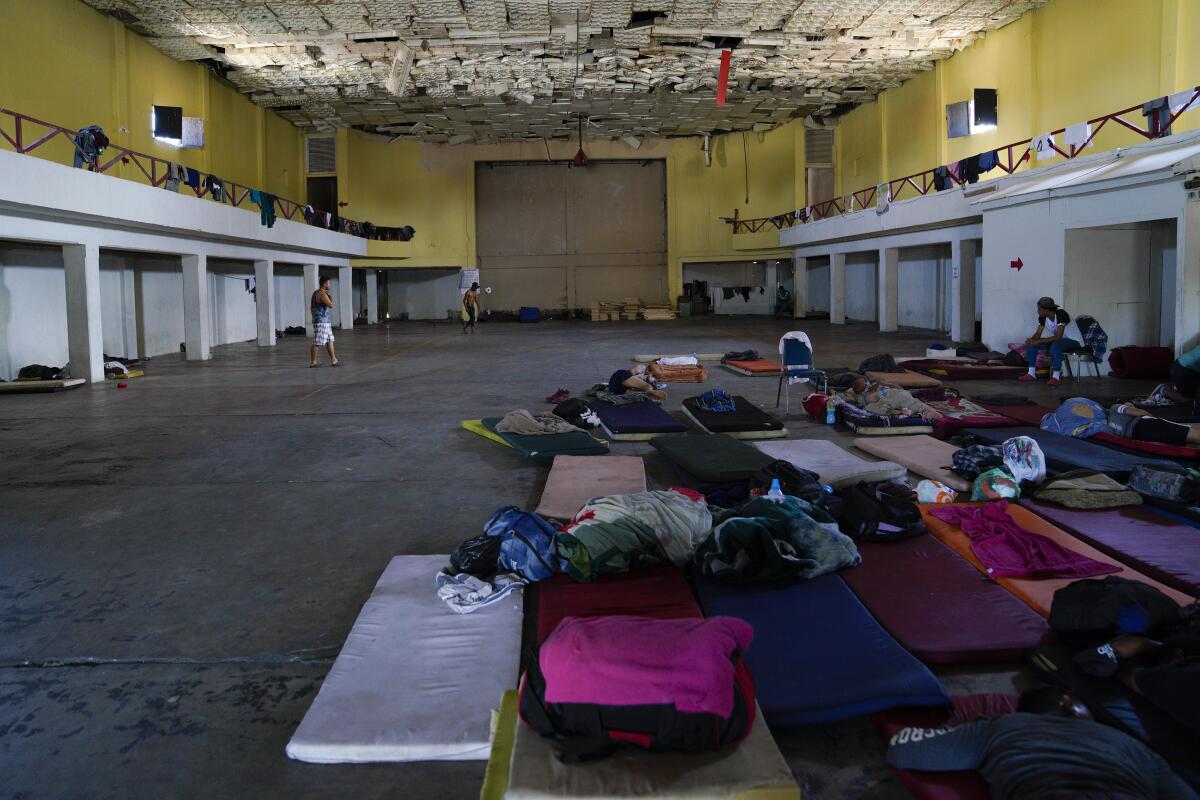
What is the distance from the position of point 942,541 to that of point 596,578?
205 centimetres

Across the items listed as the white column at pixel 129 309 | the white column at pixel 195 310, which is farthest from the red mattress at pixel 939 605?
the white column at pixel 129 309

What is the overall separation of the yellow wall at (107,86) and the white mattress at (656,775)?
16.4 metres

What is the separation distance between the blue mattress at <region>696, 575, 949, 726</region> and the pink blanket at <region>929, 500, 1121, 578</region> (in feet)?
2.92

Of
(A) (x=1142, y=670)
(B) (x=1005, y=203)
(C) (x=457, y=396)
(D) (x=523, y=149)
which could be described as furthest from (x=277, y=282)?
(A) (x=1142, y=670)

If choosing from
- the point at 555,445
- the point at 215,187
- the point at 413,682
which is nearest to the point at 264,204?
the point at 215,187

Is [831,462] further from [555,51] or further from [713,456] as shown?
[555,51]

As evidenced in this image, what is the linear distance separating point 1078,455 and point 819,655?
431 centimetres

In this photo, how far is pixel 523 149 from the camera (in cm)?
3275

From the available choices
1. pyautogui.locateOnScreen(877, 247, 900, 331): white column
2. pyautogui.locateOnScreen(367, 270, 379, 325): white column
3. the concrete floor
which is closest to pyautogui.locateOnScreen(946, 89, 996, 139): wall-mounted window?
pyautogui.locateOnScreen(877, 247, 900, 331): white column

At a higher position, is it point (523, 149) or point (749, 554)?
point (523, 149)

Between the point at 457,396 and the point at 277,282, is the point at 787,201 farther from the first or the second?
the point at 457,396

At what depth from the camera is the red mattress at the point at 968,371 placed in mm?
12086

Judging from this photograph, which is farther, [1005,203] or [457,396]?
[1005,203]

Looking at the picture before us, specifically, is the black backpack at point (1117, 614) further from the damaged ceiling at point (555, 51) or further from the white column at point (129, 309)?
the white column at point (129, 309)
